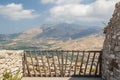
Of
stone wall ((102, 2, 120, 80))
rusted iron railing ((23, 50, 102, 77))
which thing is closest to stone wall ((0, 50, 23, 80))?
rusted iron railing ((23, 50, 102, 77))

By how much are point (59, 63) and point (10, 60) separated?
11.1 ft

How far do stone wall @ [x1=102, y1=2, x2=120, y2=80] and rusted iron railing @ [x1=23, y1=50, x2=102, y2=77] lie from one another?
5.54ft

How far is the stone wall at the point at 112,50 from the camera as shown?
1276 cm

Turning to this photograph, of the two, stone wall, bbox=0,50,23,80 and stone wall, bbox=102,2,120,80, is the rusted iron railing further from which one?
stone wall, bbox=102,2,120,80

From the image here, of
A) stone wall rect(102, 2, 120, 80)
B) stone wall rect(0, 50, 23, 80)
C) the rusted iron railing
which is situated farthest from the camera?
the rusted iron railing

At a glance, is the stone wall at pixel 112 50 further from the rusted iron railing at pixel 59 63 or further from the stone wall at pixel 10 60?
the stone wall at pixel 10 60

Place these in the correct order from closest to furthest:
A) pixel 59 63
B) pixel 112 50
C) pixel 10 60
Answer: pixel 112 50 < pixel 10 60 < pixel 59 63

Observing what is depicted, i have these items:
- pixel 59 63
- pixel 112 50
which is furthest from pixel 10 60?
pixel 112 50

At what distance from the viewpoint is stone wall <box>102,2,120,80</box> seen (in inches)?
502

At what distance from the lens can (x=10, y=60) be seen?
48.7ft

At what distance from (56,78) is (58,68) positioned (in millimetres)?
822

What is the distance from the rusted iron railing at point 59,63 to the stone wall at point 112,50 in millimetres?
1688

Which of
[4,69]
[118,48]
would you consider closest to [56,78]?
[4,69]

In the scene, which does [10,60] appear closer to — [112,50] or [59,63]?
[59,63]
